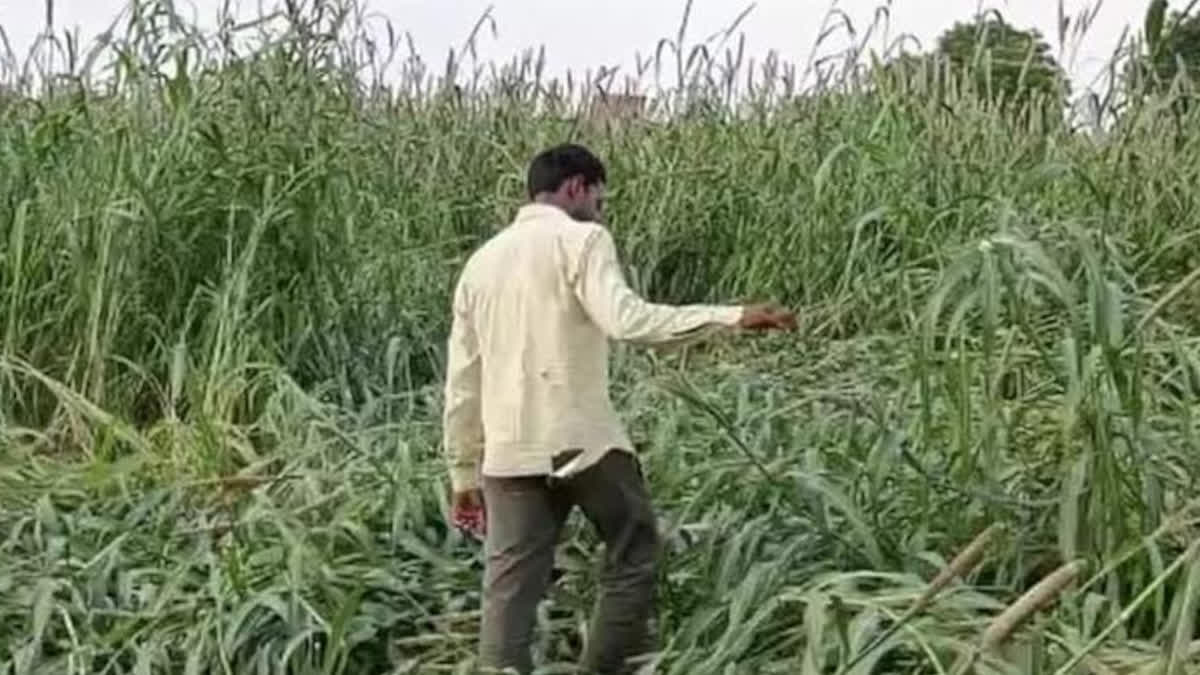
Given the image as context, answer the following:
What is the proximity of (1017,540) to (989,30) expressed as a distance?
331 centimetres

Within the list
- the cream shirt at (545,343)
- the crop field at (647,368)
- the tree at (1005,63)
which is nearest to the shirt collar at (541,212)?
the cream shirt at (545,343)

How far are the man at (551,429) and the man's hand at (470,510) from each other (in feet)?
0.58

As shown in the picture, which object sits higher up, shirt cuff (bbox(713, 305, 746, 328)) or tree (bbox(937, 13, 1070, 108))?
tree (bbox(937, 13, 1070, 108))

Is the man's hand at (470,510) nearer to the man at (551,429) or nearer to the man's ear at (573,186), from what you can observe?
the man at (551,429)

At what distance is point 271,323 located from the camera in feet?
19.5

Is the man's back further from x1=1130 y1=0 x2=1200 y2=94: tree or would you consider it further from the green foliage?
the green foliage

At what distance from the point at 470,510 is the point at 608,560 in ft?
1.19

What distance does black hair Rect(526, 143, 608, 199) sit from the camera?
4.28 metres

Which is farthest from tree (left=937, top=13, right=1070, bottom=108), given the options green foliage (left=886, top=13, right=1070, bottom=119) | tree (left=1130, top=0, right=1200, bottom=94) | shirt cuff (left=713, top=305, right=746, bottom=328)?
shirt cuff (left=713, top=305, right=746, bottom=328)

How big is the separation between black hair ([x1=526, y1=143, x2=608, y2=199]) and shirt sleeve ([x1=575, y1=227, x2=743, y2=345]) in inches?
5.7

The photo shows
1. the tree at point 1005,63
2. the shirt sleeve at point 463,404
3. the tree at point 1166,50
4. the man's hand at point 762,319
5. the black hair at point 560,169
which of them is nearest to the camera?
the tree at point 1166,50

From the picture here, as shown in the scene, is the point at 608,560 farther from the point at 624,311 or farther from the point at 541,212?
the point at 541,212

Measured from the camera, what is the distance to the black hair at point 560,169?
169 inches

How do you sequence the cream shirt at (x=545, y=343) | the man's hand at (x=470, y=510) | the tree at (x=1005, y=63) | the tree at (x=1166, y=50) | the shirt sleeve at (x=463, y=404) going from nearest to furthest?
the tree at (x=1166, y=50)
the cream shirt at (x=545, y=343)
the shirt sleeve at (x=463, y=404)
the man's hand at (x=470, y=510)
the tree at (x=1005, y=63)
